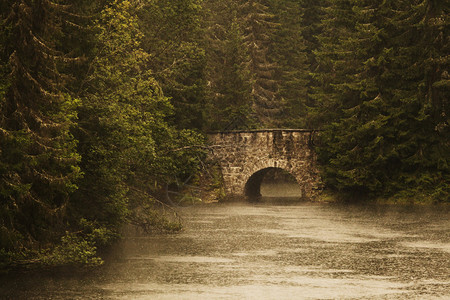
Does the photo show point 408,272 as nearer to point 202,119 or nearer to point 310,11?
point 202,119

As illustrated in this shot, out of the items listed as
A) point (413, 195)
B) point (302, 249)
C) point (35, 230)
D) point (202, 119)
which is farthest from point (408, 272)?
point (202, 119)

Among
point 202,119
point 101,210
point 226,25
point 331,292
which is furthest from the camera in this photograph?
point 226,25

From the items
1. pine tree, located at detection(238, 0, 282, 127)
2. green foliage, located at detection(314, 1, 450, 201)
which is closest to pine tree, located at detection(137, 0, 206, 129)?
green foliage, located at detection(314, 1, 450, 201)

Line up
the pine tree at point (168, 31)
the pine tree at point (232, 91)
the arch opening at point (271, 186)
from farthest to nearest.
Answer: the pine tree at point (232, 91) → the arch opening at point (271, 186) → the pine tree at point (168, 31)

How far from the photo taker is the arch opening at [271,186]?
46906mm

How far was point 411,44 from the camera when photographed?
1551 inches

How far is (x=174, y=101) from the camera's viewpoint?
4125 cm

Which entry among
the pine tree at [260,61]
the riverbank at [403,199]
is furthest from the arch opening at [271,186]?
the pine tree at [260,61]

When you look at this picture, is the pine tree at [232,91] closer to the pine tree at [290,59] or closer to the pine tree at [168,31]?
the pine tree at [290,59]

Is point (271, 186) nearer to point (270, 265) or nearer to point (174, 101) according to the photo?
point (174, 101)

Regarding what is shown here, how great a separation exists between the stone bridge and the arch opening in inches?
32.4

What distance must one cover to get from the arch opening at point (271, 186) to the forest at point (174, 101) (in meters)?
4.66

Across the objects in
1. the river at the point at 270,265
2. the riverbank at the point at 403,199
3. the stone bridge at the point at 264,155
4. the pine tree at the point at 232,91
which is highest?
the pine tree at the point at 232,91

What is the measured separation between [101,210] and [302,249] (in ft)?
17.4
